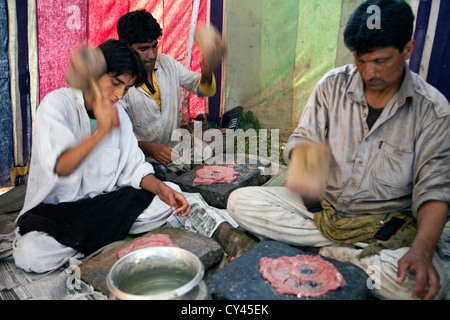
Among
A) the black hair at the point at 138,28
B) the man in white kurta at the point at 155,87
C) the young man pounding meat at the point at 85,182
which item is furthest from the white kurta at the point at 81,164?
the black hair at the point at 138,28

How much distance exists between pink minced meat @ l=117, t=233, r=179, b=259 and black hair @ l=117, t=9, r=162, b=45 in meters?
2.15

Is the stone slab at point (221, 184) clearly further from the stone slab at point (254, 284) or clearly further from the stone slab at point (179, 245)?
the stone slab at point (254, 284)

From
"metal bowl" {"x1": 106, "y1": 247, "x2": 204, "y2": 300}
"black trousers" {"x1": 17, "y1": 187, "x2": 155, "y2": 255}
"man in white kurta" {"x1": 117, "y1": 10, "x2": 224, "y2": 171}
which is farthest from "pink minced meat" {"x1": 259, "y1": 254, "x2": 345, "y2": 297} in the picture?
"man in white kurta" {"x1": 117, "y1": 10, "x2": 224, "y2": 171}

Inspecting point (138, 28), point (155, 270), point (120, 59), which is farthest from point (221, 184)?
point (155, 270)

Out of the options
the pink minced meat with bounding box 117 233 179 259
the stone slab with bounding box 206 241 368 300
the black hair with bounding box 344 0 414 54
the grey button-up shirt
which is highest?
the black hair with bounding box 344 0 414 54

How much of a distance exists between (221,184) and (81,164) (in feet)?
4.90

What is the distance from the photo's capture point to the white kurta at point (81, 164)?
8.38 feet

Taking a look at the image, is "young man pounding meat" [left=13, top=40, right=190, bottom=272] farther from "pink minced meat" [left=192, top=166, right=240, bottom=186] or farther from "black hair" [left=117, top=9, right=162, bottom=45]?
"black hair" [left=117, top=9, right=162, bottom=45]

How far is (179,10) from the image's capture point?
18.1 feet

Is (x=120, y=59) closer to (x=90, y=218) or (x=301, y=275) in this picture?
(x=90, y=218)

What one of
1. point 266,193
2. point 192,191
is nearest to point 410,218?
point 266,193

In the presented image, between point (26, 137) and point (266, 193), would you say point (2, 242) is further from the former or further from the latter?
point (266, 193)

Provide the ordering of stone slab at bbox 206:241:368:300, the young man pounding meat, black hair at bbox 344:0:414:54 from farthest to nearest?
the young man pounding meat → black hair at bbox 344:0:414:54 → stone slab at bbox 206:241:368:300

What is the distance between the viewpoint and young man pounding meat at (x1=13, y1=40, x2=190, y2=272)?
2.51m
